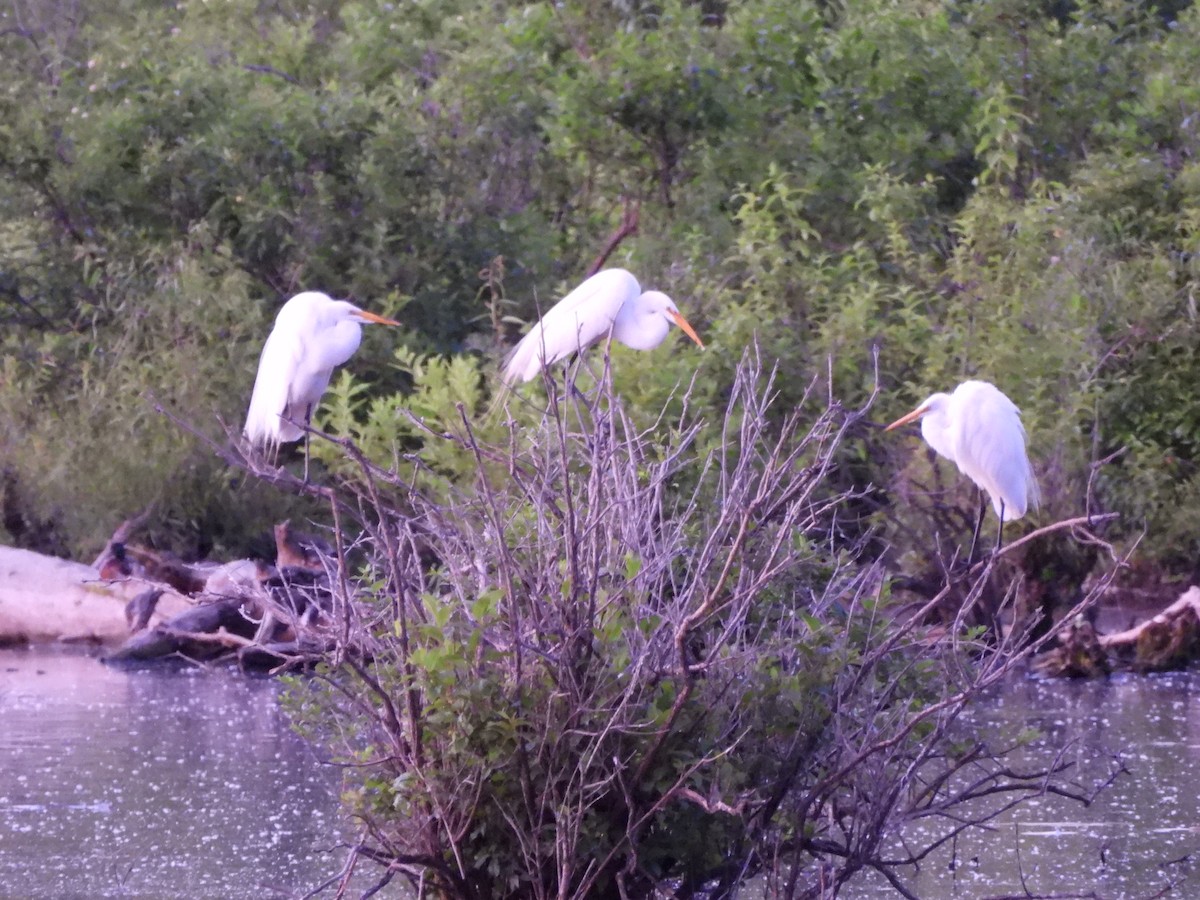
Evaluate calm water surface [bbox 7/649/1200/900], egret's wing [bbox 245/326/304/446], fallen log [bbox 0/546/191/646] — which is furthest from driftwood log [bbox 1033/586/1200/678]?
fallen log [bbox 0/546/191/646]

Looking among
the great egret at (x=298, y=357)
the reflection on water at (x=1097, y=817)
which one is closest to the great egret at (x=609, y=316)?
the great egret at (x=298, y=357)

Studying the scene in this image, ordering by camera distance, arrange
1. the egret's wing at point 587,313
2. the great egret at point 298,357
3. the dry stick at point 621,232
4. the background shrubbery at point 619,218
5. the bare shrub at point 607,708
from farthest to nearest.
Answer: the dry stick at point 621,232 < the background shrubbery at point 619,218 < the egret's wing at point 587,313 < the great egret at point 298,357 < the bare shrub at point 607,708

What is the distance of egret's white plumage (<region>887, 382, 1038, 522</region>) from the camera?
694 cm

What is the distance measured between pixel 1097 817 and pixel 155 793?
331 centimetres

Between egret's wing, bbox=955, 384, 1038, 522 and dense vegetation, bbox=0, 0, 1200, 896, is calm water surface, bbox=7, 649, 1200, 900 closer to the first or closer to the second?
dense vegetation, bbox=0, 0, 1200, 896

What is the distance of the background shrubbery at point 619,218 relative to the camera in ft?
32.0

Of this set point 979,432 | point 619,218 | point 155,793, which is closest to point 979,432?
point 979,432

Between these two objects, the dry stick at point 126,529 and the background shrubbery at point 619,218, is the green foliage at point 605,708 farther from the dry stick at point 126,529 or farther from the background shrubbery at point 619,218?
the dry stick at point 126,529

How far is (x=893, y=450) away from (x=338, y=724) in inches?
235

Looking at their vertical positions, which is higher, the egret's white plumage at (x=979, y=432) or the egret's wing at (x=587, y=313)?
the egret's wing at (x=587, y=313)

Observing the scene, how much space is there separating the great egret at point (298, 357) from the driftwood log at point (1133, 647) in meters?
4.19

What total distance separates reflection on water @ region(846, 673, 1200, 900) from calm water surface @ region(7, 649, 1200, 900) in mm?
11

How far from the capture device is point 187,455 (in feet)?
34.4

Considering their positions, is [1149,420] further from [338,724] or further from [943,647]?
[338,724]
